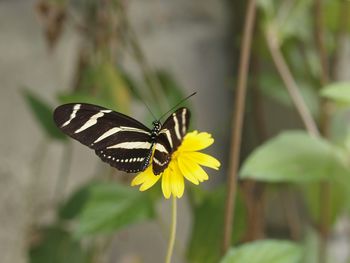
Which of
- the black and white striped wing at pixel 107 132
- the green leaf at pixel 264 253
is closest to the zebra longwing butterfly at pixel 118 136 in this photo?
the black and white striped wing at pixel 107 132

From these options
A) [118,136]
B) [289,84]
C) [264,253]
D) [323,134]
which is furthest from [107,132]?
[323,134]

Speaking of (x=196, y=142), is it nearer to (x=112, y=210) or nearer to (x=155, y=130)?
(x=155, y=130)

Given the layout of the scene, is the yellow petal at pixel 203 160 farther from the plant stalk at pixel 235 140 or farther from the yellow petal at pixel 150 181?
the plant stalk at pixel 235 140

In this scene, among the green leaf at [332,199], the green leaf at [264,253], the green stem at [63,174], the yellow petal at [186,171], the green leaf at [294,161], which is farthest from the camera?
the green stem at [63,174]

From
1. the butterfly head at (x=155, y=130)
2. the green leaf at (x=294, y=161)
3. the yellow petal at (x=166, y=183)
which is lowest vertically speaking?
the yellow petal at (x=166, y=183)

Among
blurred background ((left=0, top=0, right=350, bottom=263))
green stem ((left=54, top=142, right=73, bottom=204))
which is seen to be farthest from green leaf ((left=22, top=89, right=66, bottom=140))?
green stem ((left=54, top=142, right=73, bottom=204))

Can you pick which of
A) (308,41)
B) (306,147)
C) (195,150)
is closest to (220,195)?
(306,147)

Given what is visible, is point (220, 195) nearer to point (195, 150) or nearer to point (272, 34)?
point (272, 34)
